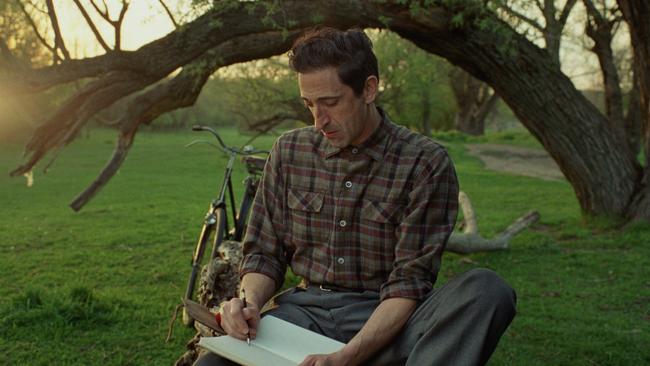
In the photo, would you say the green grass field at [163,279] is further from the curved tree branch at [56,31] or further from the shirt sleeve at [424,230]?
the shirt sleeve at [424,230]

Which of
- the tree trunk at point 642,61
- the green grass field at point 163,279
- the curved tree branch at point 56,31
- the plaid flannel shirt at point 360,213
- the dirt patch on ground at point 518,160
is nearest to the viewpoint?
the plaid flannel shirt at point 360,213

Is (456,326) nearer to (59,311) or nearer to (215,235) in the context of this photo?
(215,235)

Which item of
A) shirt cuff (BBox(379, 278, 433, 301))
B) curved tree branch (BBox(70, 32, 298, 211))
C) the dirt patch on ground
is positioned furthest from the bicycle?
the dirt patch on ground

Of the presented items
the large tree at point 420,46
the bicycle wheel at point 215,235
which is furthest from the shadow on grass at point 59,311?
the large tree at point 420,46

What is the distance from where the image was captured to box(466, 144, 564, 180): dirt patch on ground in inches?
891

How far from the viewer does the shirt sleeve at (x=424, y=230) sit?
273cm

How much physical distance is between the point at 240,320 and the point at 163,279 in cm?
505

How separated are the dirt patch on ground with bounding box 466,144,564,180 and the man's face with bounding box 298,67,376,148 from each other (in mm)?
18691

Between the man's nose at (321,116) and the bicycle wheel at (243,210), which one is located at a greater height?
the man's nose at (321,116)

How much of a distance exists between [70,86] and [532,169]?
17.6 meters

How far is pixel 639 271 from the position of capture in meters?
7.27

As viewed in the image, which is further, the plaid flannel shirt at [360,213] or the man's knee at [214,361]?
the plaid flannel shirt at [360,213]

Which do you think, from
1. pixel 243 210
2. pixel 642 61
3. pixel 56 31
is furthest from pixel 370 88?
pixel 642 61

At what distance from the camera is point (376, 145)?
295 centimetres
